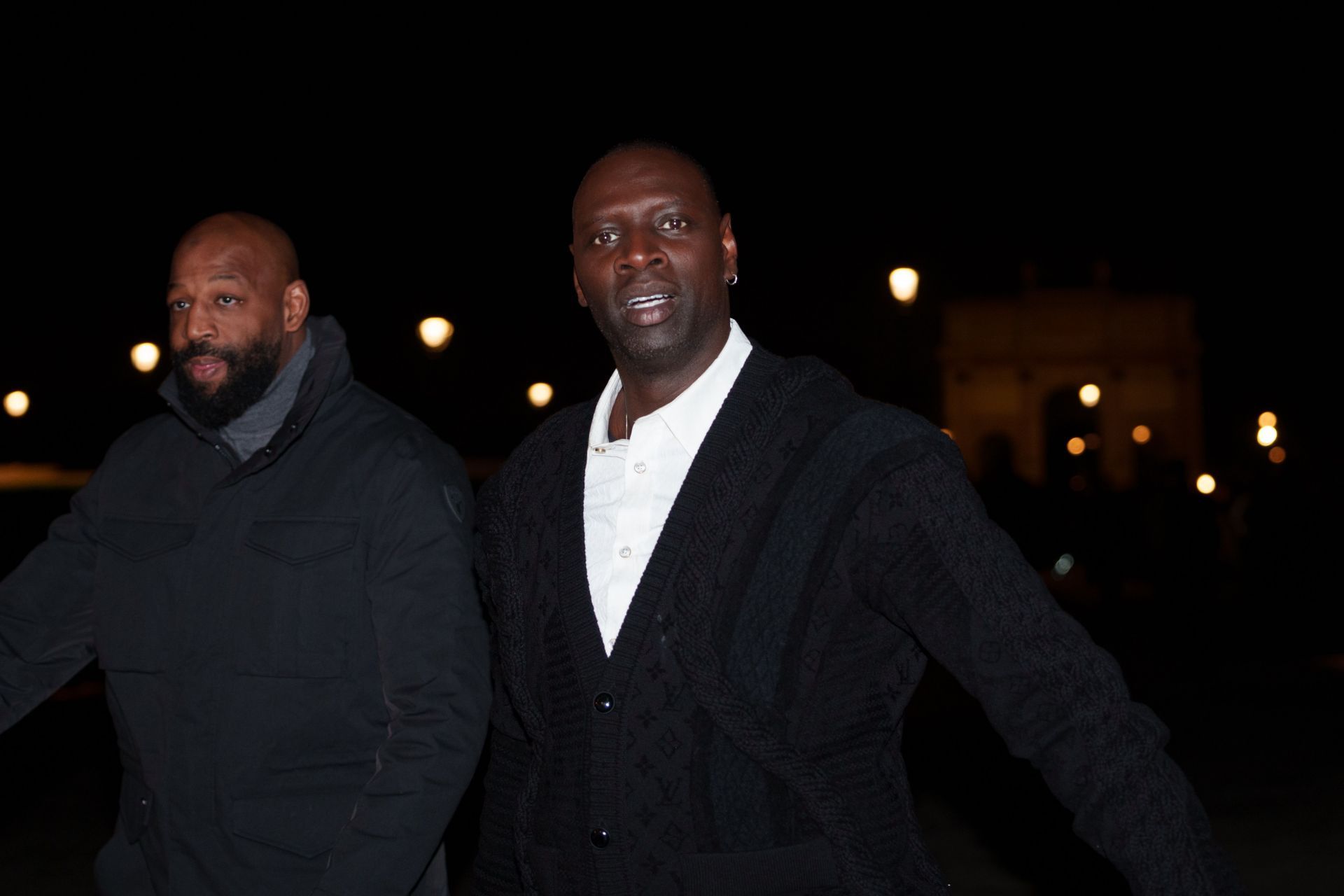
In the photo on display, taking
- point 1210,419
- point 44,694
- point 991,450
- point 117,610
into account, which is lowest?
point 1210,419

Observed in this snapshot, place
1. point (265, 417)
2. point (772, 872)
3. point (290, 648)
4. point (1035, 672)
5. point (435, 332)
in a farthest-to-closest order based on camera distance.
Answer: point (435, 332) < point (265, 417) < point (290, 648) < point (772, 872) < point (1035, 672)

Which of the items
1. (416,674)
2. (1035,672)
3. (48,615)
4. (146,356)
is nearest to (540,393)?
(146,356)

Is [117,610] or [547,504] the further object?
[117,610]

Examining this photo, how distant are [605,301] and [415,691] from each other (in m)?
0.92

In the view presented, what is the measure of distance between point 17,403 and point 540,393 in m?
8.13

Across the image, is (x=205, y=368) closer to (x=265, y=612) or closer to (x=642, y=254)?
(x=265, y=612)

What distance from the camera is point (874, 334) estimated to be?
2455 cm

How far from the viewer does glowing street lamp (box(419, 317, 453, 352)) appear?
17.6 m

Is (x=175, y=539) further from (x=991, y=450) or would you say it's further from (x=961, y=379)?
(x=961, y=379)

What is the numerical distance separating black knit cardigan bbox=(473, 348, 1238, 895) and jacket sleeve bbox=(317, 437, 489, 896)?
381 mm

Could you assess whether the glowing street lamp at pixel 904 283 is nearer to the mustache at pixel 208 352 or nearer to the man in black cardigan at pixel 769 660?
the mustache at pixel 208 352

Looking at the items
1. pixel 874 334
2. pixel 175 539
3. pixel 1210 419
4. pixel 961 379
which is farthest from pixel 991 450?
pixel 1210 419

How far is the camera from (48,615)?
3.41 meters

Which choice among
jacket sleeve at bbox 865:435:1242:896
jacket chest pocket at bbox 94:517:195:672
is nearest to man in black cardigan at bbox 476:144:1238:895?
jacket sleeve at bbox 865:435:1242:896
